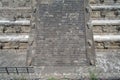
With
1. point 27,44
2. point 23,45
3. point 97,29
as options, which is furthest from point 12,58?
point 97,29

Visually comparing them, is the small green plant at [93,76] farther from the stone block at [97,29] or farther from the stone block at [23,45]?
the stone block at [23,45]

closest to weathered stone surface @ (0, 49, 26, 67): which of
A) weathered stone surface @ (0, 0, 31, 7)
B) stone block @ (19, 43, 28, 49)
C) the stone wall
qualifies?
the stone wall

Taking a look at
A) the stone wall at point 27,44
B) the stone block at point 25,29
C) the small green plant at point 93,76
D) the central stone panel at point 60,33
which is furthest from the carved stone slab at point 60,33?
the small green plant at point 93,76

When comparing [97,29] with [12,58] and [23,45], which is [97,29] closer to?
[23,45]

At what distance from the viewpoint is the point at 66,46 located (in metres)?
13.7

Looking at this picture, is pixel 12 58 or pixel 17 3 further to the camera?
pixel 17 3

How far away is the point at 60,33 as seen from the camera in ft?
47.0

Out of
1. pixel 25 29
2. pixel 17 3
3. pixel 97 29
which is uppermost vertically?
pixel 17 3

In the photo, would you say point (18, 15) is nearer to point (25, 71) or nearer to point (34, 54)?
point (34, 54)

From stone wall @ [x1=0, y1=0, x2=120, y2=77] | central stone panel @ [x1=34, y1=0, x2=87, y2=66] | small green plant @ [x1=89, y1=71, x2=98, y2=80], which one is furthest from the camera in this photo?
central stone panel @ [x1=34, y1=0, x2=87, y2=66]

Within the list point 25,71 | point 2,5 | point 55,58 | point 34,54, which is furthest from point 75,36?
point 2,5

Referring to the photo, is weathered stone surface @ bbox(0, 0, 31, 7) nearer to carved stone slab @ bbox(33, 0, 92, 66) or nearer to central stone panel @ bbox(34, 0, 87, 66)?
central stone panel @ bbox(34, 0, 87, 66)

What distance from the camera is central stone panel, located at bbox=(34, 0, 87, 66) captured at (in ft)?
43.0

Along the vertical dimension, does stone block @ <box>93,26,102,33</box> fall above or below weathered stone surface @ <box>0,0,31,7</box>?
below
